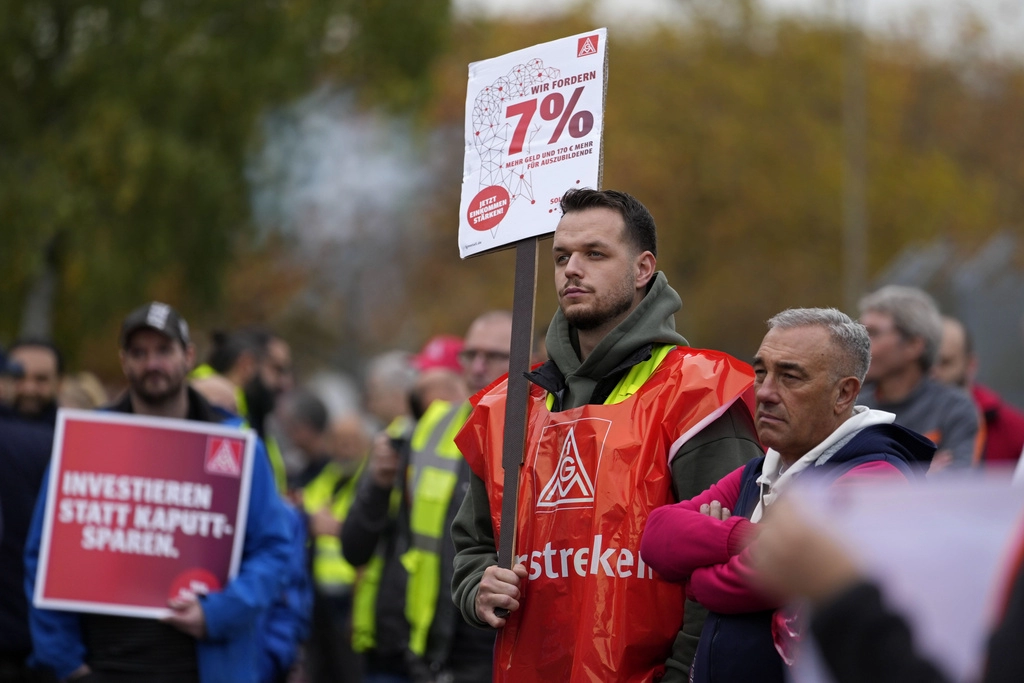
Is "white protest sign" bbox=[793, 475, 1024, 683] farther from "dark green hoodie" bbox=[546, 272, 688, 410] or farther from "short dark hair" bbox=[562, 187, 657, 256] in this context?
"short dark hair" bbox=[562, 187, 657, 256]

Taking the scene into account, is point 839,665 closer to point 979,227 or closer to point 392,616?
point 392,616

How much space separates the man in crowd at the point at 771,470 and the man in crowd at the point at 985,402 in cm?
341

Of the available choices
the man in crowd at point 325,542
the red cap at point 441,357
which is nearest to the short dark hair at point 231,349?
Result: the man in crowd at point 325,542

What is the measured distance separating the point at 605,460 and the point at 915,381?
277 centimetres

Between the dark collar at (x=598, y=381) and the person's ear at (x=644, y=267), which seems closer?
the dark collar at (x=598, y=381)

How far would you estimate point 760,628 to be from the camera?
3625 millimetres

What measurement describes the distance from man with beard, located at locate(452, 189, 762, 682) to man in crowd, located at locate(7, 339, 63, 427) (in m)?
4.35

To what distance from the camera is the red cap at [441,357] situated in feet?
26.3

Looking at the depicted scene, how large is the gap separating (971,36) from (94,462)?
100 feet

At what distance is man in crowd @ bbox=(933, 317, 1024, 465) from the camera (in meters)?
7.30

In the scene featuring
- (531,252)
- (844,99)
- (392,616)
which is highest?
(844,99)

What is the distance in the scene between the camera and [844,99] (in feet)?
116

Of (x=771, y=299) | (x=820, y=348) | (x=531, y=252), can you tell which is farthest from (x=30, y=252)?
(x=771, y=299)

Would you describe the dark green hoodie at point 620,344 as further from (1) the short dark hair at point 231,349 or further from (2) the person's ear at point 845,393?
(1) the short dark hair at point 231,349
